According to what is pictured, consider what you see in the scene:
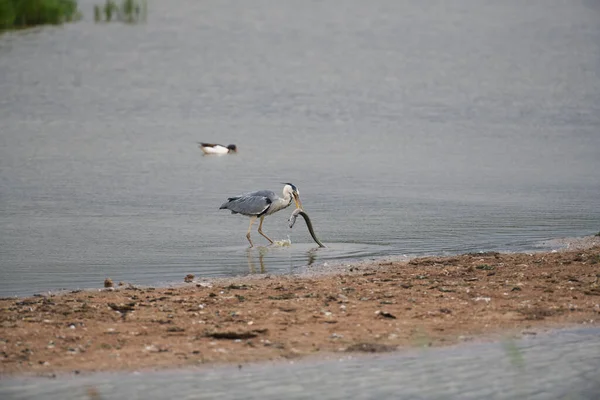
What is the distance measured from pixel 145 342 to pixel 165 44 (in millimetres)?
38552

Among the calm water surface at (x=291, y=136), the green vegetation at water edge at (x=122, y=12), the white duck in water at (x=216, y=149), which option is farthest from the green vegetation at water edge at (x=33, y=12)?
the white duck in water at (x=216, y=149)

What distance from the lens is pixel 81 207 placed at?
17.5m

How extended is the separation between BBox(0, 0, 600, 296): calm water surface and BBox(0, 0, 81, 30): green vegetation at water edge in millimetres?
778

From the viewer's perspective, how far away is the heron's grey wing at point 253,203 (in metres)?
15.1

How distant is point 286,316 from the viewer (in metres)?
9.46

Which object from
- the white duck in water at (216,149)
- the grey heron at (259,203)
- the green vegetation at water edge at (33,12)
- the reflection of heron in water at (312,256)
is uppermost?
the green vegetation at water edge at (33,12)

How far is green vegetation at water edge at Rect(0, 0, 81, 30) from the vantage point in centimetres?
4697

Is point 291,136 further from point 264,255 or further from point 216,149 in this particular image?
point 264,255

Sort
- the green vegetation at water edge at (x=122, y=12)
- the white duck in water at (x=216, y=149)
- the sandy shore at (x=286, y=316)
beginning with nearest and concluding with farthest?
the sandy shore at (x=286, y=316), the white duck in water at (x=216, y=149), the green vegetation at water edge at (x=122, y=12)

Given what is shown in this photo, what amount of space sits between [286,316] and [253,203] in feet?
19.0

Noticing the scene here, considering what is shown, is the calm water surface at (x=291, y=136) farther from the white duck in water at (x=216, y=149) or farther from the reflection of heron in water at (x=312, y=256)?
the white duck in water at (x=216, y=149)

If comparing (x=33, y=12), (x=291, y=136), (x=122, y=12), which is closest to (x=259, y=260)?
(x=291, y=136)

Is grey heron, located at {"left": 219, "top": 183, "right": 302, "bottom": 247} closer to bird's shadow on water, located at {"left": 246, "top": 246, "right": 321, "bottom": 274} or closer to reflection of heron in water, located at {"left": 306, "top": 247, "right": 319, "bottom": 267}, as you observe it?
bird's shadow on water, located at {"left": 246, "top": 246, "right": 321, "bottom": 274}

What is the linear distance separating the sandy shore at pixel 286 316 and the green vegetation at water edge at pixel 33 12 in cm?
3793
